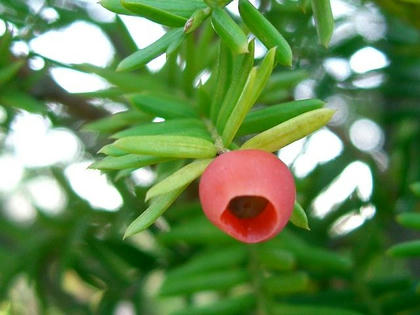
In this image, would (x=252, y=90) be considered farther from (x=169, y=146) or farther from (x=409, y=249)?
(x=409, y=249)

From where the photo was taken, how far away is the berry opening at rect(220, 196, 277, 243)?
40cm

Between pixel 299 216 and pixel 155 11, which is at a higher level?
pixel 155 11

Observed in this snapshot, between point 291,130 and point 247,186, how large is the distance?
71 millimetres

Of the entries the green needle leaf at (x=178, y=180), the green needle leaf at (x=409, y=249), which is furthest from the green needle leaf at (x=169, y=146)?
the green needle leaf at (x=409, y=249)

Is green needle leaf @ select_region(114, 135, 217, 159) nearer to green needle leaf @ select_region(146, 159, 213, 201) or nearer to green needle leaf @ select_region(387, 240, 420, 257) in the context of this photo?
green needle leaf @ select_region(146, 159, 213, 201)

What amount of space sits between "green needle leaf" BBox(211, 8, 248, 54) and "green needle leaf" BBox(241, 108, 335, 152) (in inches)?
1.9

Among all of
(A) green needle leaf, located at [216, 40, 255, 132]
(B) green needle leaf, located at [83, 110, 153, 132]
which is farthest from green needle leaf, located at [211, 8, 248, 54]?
(B) green needle leaf, located at [83, 110, 153, 132]

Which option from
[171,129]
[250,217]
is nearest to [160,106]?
[171,129]

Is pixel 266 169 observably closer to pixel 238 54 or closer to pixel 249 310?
pixel 238 54

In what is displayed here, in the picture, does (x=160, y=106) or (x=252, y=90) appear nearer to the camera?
(x=252, y=90)

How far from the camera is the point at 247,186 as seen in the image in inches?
14.5

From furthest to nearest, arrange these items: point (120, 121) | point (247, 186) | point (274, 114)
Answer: point (120, 121), point (274, 114), point (247, 186)

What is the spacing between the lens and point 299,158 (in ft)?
2.67

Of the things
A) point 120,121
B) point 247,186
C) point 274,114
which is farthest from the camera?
point 120,121
